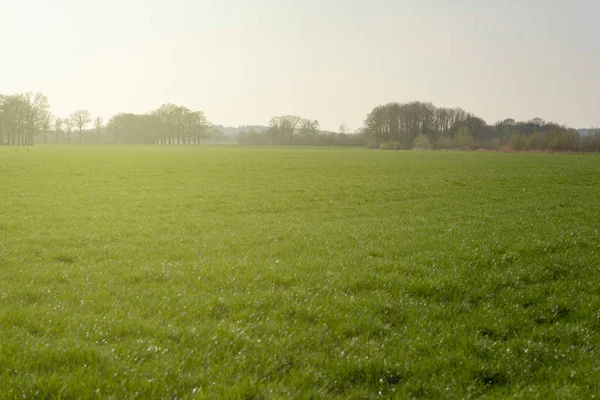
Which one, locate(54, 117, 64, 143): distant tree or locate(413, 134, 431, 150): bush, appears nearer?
locate(413, 134, 431, 150): bush

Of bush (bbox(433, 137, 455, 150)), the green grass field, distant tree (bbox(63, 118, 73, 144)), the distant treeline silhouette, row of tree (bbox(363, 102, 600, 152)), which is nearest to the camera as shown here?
the green grass field

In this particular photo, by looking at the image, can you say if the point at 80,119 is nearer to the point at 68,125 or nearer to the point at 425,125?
the point at 68,125

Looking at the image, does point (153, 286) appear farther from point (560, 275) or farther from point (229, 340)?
point (560, 275)

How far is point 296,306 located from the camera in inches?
317

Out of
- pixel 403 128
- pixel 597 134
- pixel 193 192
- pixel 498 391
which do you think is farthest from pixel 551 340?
pixel 403 128

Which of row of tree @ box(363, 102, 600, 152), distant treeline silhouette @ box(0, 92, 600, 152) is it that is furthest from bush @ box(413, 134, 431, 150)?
row of tree @ box(363, 102, 600, 152)

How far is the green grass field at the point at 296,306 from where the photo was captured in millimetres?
5723

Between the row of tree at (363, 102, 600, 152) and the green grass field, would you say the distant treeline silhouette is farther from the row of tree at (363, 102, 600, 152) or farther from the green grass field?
the green grass field

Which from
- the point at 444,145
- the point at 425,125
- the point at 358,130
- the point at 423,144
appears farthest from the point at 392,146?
the point at 358,130

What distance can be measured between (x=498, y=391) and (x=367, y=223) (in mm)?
11587

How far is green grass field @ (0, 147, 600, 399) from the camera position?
572cm

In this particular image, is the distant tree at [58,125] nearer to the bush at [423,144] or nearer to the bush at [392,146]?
the bush at [392,146]

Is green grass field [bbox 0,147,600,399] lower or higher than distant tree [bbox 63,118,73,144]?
lower

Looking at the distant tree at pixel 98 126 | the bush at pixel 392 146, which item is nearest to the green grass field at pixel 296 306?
the bush at pixel 392 146
